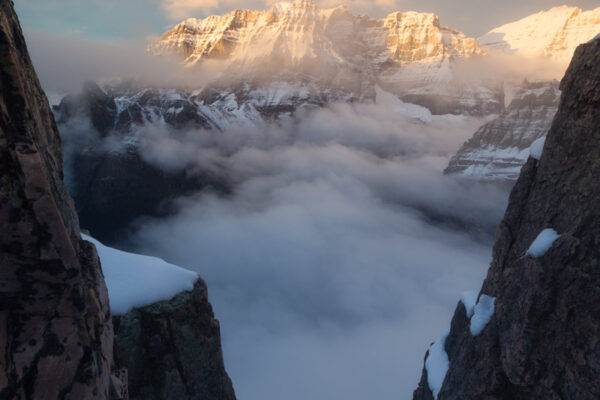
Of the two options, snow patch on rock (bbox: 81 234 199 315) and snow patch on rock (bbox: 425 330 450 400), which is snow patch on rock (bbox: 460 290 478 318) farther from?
snow patch on rock (bbox: 81 234 199 315)

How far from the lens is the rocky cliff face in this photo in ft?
35.2

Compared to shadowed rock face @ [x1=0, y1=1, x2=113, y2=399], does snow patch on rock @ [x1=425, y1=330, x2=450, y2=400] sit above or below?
below

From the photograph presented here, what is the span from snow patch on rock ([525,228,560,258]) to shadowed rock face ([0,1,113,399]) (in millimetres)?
14435

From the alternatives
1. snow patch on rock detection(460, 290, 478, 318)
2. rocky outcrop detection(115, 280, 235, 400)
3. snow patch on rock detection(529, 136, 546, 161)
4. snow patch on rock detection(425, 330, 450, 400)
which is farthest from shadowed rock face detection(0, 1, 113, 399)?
snow patch on rock detection(460, 290, 478, 318)

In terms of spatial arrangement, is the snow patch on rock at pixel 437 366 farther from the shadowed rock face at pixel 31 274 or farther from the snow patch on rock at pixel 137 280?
the shadowed rock face at pixel 31 274

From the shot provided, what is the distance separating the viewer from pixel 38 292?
7.30 m

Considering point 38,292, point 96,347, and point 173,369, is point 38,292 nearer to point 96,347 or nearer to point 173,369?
point 96,347

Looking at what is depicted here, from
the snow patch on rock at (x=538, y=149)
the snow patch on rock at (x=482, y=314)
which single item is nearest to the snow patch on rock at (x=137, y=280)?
the snow patch on rock at (x=482, y=314)

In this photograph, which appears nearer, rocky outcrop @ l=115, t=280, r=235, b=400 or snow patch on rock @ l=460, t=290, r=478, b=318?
rocky outcrop @ l=115, t=280, r=235, b=400

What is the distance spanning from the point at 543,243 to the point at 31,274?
15761 millimetres

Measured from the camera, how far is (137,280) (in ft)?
67.7

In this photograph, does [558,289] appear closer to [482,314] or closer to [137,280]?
[482,314]

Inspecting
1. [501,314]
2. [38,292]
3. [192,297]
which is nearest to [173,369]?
[192,297]

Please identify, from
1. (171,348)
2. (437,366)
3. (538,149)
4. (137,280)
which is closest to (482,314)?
(538,149)
